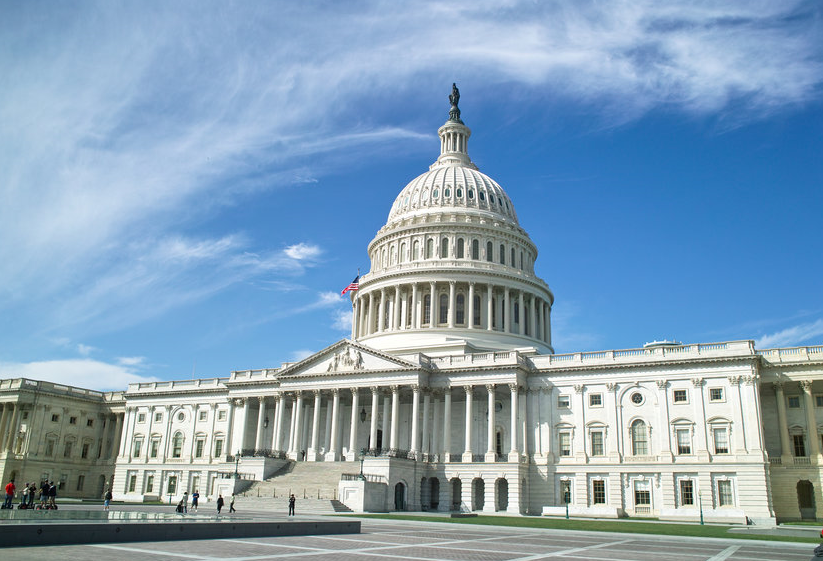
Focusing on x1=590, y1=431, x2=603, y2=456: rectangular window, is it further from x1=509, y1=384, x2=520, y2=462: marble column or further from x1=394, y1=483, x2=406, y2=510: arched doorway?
x1=394, y1=483, x2=406, y2=510: arched doorway

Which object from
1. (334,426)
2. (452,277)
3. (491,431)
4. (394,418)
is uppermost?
(452,277)

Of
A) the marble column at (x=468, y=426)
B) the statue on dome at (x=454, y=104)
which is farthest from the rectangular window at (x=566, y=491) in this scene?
the statue on dome at (x=454, y=104)

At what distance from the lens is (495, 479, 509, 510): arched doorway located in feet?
209

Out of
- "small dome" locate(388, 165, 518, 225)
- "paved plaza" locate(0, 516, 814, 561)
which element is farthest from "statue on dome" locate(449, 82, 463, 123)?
"paved plaza" locate(0, 516, 814, 561)

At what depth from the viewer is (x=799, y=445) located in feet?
201

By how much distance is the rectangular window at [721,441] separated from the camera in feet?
193

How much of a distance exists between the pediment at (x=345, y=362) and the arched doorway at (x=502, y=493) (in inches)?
509

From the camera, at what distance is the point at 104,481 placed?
93562mm

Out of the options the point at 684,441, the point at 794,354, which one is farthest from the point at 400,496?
the point at 794,354

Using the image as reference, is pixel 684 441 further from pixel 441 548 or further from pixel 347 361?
pixel 441 548

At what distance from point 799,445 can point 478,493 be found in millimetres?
28197

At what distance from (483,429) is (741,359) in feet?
79.7

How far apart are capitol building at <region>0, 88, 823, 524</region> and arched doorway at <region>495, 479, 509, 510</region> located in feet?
0.84

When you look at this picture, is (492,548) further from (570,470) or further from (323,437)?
(323,437)
